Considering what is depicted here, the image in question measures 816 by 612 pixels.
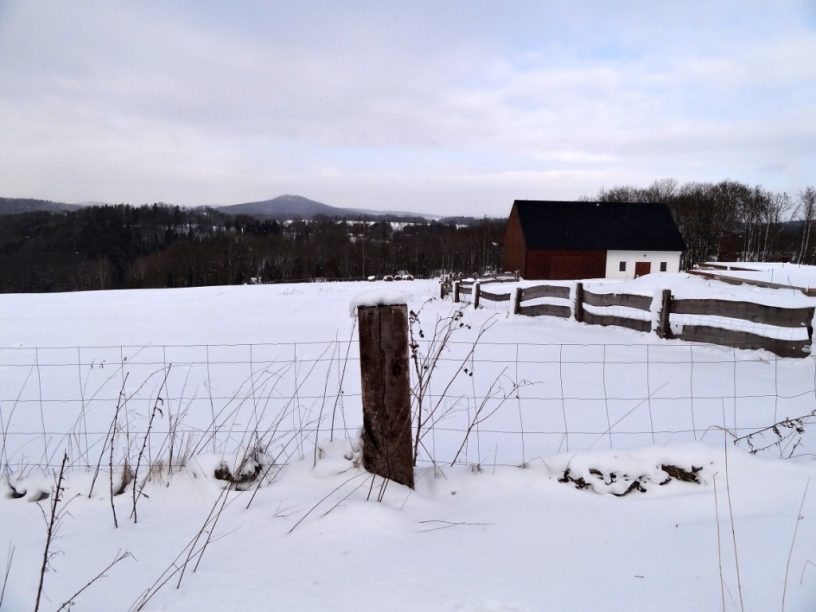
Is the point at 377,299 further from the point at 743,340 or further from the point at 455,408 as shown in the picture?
the point at 743,340

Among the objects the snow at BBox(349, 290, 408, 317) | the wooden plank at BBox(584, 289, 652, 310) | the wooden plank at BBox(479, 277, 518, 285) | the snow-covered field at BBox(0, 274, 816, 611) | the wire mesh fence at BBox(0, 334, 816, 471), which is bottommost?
the wire mesh fence at BBox(0, 334, 816, 471)

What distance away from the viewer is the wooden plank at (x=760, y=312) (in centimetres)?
643

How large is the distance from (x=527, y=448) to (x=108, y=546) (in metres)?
2.94

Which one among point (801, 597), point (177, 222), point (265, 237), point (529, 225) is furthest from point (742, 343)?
point (177, 222)

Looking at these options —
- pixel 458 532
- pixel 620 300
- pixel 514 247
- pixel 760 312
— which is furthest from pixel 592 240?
pixel 458 532

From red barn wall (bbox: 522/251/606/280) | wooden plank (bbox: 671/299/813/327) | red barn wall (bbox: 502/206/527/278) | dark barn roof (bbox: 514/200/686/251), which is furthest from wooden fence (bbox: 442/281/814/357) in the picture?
dark barn roof (bbox: 514/200/686/251)

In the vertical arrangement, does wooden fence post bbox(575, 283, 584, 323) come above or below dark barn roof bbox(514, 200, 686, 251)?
below

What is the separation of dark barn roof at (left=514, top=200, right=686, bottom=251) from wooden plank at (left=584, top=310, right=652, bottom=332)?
23608 millimetres

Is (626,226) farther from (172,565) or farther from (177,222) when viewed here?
(177,222)

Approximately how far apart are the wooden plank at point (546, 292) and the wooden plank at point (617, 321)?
2.64 ft

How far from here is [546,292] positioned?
36.7 feet

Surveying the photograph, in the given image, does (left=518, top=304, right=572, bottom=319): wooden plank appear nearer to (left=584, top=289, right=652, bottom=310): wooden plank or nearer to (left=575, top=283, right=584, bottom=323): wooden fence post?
(left=575, top=283, right=584, bottom=323): wooden fence post

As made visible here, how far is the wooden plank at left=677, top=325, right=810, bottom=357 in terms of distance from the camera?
21.4 feet

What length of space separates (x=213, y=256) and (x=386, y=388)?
72774 millimetres
